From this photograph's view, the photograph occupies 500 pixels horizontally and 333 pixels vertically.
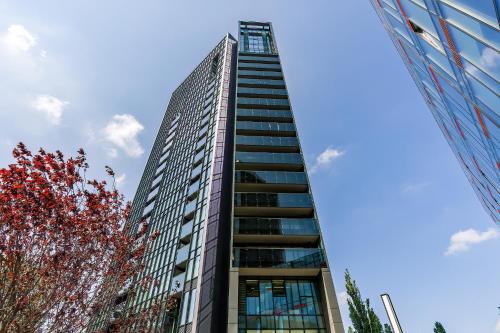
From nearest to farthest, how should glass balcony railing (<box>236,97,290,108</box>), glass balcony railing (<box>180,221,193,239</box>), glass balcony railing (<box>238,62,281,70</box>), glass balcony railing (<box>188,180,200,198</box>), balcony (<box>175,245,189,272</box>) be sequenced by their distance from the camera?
1. balcony (<box>175,245,189,272</box>)
2. glass balcony railing (<box>180,221,193,239</box>)
3. glass balcony railing (<box>188,180,200,198</box>)
4. glass balcony railing (<box>236,97,290,108</box>)
5. glass balcony railing (<box>238,62,281,70</box>)

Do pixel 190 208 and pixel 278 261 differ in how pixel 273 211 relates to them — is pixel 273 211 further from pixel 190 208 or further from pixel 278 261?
pixel 190 208

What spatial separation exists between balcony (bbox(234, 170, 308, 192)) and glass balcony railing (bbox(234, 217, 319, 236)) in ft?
14.2

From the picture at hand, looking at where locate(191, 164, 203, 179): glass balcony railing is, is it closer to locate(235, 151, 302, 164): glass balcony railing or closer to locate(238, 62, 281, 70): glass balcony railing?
locate(235, 151, 302, 164): glass balcony railing

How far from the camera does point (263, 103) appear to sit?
1469 inches

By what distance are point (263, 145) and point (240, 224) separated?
10919 millimetres

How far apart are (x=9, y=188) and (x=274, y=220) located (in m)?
20.0

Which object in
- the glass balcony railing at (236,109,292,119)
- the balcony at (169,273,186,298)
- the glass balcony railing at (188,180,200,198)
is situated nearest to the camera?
the balcony at (169,273,186,298)

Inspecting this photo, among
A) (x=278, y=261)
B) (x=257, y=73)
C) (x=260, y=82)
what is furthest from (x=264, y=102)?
(x=278, y=261)

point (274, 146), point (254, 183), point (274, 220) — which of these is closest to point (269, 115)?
point (274, 146)

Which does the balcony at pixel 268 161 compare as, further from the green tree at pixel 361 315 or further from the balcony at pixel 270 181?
the green tree at pixel 361 315

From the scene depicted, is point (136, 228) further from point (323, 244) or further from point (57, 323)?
point (57, 323)

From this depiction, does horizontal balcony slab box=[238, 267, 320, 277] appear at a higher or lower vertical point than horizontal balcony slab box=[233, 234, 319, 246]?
lower

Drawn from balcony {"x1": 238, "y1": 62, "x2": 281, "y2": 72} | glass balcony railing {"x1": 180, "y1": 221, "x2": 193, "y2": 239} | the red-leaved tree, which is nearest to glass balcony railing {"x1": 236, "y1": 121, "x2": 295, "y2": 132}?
glass balcony railing {"x1": 180, "y1": 221, "x2": 193, "y2": 239}

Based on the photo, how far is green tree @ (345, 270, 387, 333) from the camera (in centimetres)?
2627
